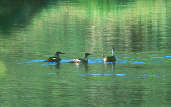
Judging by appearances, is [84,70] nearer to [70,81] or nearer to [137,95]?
[70,81]

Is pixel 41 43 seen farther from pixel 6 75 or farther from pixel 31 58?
pixel 6 75

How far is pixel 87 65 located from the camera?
28.0 meters

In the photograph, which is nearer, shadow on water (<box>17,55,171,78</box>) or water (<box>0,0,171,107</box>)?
water (<box>0,0,171,107</box>)

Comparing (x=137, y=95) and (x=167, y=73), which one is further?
(x=167, y=73)

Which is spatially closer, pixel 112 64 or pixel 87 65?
pixel 87 65

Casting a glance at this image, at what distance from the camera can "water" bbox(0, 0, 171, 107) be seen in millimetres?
20203

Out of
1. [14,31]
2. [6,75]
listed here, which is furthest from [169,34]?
[6,75]

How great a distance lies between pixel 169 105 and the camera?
18812mm

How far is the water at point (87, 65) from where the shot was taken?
20203mm

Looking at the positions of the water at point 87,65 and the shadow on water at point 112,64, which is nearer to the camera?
the water at point 87,65

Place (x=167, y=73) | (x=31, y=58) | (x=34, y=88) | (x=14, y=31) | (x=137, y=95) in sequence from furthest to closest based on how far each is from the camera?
(x=14, y=31), (x=31, y=58), (x=167, y=73), (x=34, y=88), (x=137, y=95)

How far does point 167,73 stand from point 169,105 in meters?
6.27

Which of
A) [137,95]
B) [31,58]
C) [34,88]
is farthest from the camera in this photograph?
[31,58]

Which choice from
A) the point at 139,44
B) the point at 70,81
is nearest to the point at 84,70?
the point at 70,81
